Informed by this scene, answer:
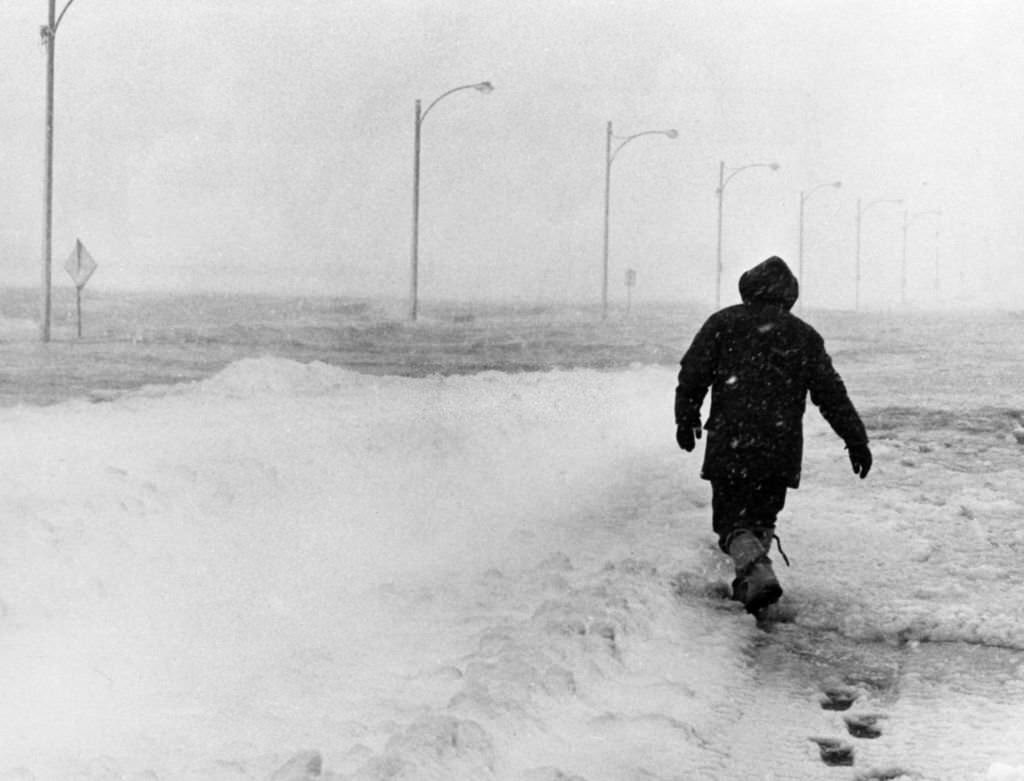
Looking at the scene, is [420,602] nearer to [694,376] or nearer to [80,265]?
[694,376]

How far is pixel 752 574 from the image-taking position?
6645 millimetres

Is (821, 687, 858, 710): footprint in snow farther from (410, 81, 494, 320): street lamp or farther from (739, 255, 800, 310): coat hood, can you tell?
(410, 81, 494, 320): street lamp

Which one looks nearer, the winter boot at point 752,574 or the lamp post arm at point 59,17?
the winter boot at point 752,574

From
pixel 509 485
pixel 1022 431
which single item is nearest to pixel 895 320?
pixel 1022 431

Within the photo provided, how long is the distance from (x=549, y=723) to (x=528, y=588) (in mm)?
2515

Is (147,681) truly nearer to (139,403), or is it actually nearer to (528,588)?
(528,588)

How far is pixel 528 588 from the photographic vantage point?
24.0 ft

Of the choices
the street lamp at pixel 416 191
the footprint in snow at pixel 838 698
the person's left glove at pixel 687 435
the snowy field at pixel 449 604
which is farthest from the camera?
the street lamp at pixel 416 191

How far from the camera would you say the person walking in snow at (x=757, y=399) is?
22.7 ft

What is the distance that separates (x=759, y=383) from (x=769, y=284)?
551 mm

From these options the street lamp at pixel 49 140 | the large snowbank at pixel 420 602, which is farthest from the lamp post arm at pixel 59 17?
the large snowbank at pixel 420 602

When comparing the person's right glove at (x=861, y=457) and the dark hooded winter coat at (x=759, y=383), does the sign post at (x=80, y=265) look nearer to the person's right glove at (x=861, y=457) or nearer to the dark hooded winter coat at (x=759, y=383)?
the dark hooded winter coat at (x=759, y=383)

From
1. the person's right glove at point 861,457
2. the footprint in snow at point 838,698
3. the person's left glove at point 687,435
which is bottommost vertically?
the footprint in snow at point 838,698

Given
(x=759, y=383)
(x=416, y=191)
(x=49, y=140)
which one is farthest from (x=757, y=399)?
(x=416, y=191)
